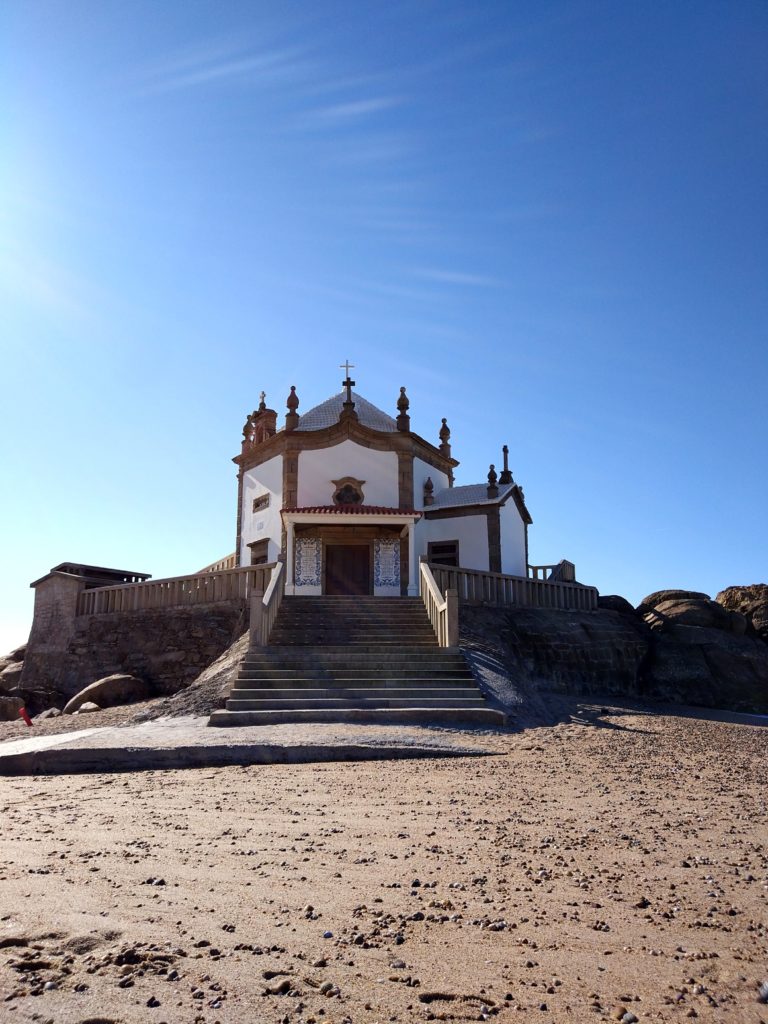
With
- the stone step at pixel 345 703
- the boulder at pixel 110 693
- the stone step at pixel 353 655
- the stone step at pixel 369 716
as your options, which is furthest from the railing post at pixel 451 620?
the boulder at pixel 110 693

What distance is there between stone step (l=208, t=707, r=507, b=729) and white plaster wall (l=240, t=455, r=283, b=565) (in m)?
12.8

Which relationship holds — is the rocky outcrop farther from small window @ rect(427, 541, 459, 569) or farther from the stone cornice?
the stone cornice

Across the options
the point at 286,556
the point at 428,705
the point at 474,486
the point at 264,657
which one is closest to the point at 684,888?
the point at 428,705

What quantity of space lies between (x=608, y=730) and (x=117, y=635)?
13299mm

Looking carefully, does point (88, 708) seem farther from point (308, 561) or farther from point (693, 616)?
point (693, 616)

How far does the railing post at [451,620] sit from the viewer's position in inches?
577

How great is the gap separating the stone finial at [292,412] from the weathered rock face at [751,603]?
581 inches

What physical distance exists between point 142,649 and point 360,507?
7125 mm

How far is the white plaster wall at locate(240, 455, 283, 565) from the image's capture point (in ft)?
79.4

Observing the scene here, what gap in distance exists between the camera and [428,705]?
11.9m

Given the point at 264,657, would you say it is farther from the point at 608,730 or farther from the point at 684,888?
the point at 684,888

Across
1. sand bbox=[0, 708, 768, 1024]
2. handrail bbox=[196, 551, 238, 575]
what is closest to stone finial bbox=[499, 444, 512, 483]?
handrail bbox=[196, 551, 238, 575]

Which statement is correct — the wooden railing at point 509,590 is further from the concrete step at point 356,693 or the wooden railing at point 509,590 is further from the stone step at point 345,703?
the stone step at point 345,703

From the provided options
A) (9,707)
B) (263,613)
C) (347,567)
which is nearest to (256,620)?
(263,613)
